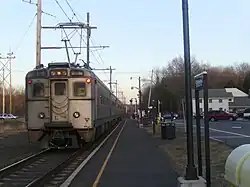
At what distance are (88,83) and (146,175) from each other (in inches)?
335

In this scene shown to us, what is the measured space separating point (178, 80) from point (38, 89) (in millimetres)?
83010

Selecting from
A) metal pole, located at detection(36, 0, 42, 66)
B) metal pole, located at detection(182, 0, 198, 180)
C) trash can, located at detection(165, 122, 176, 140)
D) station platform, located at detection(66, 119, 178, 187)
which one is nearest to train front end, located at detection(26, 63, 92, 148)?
station platform, located at detection(66, 119, 178, 187)

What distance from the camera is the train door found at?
784 inches

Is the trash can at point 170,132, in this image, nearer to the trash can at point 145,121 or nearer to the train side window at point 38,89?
the train side window at point 38,89

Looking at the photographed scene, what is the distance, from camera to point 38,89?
20.4 meters

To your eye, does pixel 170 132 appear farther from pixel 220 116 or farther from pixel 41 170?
pixel 220 116

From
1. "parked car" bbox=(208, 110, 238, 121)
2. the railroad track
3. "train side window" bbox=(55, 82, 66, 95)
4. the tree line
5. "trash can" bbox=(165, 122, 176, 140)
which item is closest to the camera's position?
the railroad track

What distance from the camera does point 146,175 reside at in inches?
507

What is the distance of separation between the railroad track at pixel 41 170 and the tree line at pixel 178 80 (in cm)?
5749

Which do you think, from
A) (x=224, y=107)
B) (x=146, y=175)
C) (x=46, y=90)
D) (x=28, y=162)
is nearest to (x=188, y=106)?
(x=146, y=175)

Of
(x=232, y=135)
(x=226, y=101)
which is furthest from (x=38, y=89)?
(x=226, y=101)

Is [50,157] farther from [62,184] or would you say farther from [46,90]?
[62,184]

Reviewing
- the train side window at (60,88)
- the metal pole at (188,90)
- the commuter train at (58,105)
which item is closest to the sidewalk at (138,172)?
the metal pole at (188,90)

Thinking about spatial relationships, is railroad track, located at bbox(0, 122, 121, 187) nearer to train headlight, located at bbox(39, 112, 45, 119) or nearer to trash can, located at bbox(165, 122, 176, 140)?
train headlight, located at bbox(39, 112, 45, 119)
